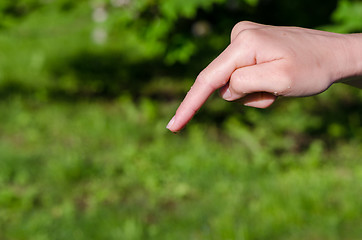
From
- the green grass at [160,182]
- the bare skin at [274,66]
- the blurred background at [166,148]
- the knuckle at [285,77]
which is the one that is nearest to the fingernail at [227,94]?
the bare skin at [274,66]

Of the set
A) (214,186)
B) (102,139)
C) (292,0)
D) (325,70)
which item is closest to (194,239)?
(214,186)

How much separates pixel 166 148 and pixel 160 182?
570mm

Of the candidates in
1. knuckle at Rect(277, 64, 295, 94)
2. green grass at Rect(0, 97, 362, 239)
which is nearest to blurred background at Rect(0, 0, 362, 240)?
green grass at Rect(0, 97, 362, 239)

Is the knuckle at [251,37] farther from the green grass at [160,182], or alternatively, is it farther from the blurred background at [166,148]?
the green grass at [160,182]

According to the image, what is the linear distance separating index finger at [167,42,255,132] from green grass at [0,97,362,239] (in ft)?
8.25

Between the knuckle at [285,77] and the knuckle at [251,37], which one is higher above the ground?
the knuckle at [251,37]

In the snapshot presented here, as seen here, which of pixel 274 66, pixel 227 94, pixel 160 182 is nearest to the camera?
pixel 274 66

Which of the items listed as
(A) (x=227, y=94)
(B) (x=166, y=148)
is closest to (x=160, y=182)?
(B) (x=166, y=148)

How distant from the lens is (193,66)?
7395mm

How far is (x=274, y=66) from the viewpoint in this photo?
109 cm

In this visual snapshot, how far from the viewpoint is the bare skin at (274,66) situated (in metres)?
1.09

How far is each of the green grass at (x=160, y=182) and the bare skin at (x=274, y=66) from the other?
2.49 metres

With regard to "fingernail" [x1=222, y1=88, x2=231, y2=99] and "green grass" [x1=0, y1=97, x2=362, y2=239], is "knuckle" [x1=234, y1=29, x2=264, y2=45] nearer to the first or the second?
"fingernail" [x1=222, y1=88, x2=231, y2=99]

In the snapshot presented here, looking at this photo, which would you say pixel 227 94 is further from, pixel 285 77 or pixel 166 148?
pixel 166 148
